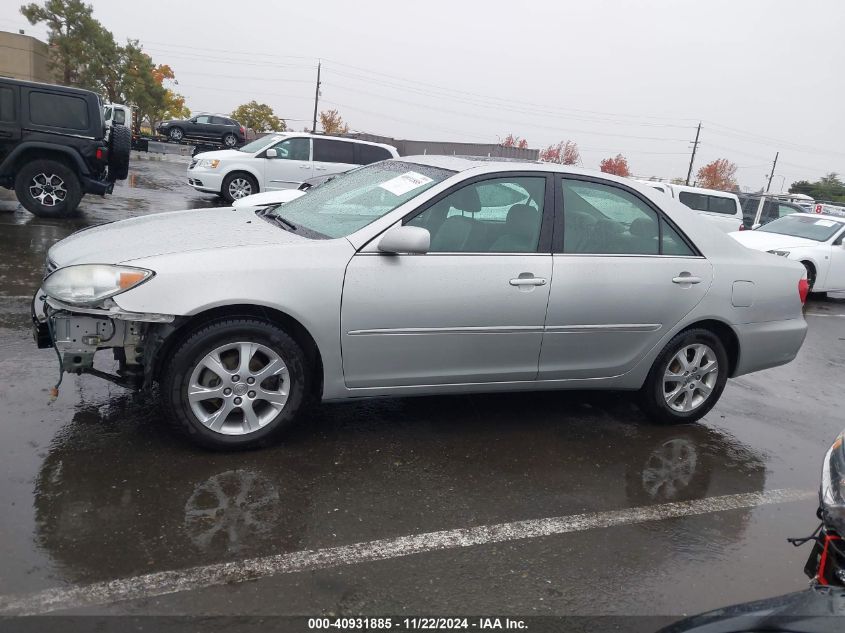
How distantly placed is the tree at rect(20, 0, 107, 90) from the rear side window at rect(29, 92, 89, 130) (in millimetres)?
30959

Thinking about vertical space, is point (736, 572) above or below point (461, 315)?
below

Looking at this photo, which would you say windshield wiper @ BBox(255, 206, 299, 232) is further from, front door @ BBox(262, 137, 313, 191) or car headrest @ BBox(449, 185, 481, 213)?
front door @ BBox(262, 137, 313, 191)

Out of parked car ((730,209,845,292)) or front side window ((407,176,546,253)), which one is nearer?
front side window ((407,176,546,253))

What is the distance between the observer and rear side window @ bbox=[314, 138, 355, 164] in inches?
590

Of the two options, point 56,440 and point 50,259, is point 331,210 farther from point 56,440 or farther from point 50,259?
point 56,440

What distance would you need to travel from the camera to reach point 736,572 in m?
3.24

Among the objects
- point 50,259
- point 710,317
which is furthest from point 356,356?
point 710,317

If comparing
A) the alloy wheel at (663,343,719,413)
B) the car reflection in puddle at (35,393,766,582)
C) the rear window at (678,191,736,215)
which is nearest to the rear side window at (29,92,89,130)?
the car reflection in puddle at (35,393,766,582)

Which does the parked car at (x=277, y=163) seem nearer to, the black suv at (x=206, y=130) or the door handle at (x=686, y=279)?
the door handle at (x=686, y=279)

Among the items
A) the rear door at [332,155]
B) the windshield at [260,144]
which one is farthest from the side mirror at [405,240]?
the windshield at [260,144]

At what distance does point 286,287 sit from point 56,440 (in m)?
1.47

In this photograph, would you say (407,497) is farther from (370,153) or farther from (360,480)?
(370,153)

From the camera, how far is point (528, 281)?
13.6 ft

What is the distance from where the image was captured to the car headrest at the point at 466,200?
4.14 m
